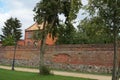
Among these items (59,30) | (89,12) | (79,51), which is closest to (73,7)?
(89,12)

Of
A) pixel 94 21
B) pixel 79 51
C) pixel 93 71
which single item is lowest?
pixel 93 71

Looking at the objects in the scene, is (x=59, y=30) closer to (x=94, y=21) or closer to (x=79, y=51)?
(x=79, y=51)

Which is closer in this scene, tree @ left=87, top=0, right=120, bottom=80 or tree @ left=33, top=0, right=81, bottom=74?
tree @ left=87, top=0, right=120, bottom=80

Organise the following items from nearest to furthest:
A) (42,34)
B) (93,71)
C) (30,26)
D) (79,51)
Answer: (42,34) < (93,71) < (79,51) < (30,26)

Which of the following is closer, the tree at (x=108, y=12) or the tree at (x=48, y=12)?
→ the tree at (x=108, y=12)

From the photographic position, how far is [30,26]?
7919 centimetres

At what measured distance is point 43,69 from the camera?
28.1m

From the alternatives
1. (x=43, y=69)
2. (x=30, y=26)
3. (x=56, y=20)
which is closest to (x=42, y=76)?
(x=43, y=69)

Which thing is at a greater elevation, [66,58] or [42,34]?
[42,34]

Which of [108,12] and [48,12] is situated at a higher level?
[48,12]

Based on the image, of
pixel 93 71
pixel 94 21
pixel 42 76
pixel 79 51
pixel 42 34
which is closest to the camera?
pixel 94 21

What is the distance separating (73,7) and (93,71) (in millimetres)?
15438

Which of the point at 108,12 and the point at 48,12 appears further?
the point at 48,12

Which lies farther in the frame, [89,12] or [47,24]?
[47,24]
